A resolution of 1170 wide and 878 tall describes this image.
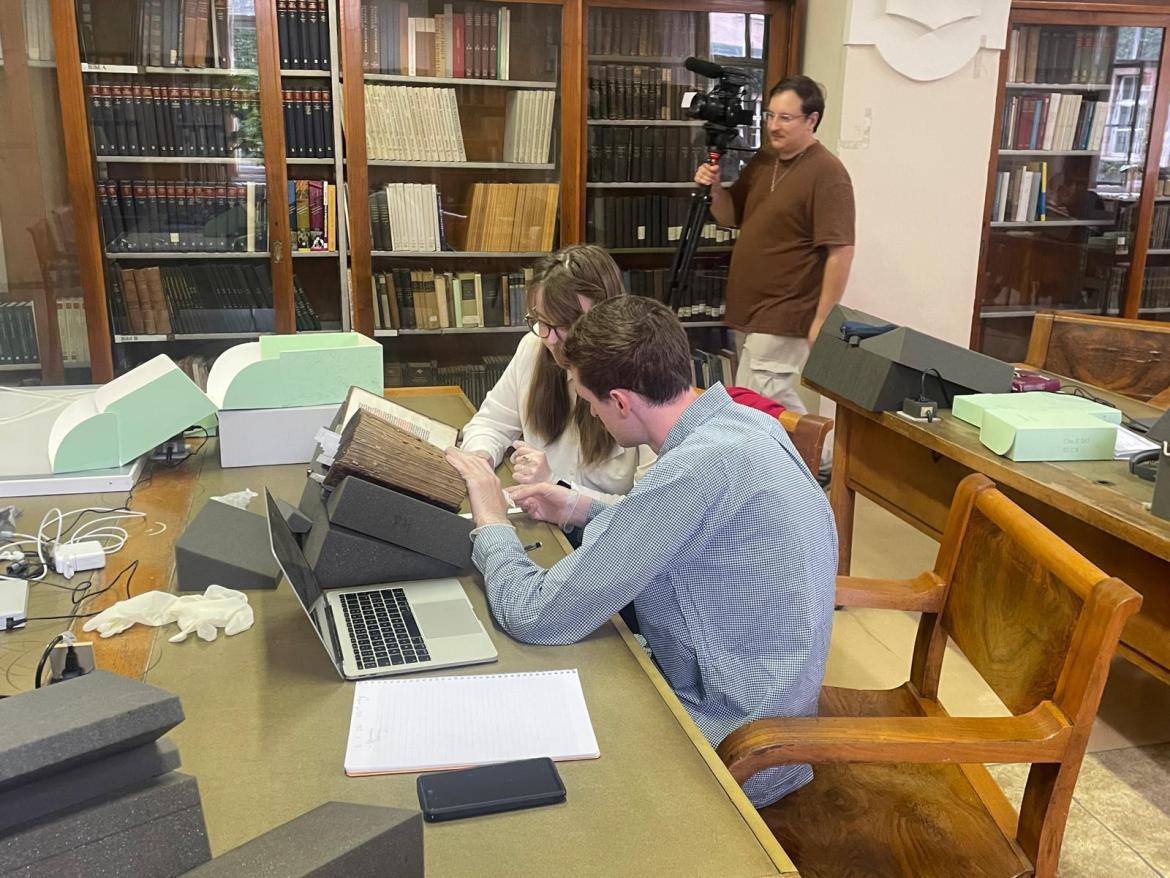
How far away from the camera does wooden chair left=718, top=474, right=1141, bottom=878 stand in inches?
48.8

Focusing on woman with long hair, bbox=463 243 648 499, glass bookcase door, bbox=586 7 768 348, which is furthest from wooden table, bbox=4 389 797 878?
glass bookcase door, bbox=586 7 768 348

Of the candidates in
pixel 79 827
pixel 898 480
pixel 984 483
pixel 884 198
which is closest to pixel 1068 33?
pixel 884 198

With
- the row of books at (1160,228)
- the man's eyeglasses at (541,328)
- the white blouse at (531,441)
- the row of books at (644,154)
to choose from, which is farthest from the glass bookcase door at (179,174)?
the row of books at (1160,228)

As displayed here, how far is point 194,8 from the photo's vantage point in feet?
12.5

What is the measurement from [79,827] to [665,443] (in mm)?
1000

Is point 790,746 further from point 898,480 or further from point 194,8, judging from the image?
point 194,8

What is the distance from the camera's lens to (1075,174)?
15.9 feet

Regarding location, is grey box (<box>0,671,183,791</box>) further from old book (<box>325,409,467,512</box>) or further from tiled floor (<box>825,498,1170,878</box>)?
tiled floor (<box>825,498,1170,878</box>)

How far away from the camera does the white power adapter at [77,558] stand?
1.65 meters

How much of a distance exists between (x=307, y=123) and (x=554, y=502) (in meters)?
2.65

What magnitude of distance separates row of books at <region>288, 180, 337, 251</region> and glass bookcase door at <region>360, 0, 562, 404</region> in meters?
0.16

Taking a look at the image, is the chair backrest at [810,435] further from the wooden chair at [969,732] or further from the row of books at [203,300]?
the row of books at [203,300]

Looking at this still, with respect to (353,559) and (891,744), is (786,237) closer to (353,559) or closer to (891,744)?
(353,559)

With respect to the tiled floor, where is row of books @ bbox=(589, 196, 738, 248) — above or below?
above
